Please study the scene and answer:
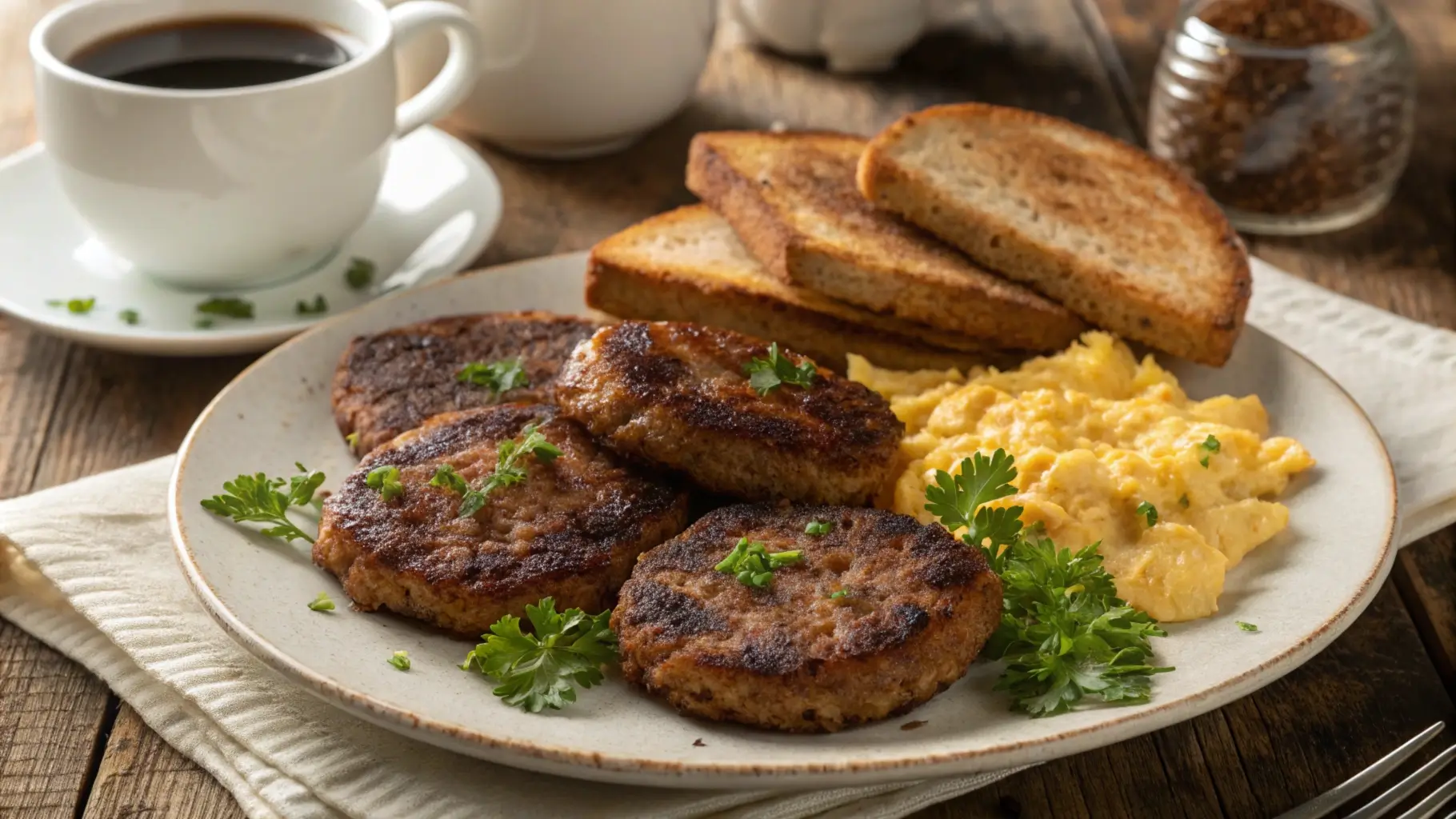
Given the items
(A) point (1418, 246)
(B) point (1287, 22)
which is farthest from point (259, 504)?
(A) point (1418, 246)

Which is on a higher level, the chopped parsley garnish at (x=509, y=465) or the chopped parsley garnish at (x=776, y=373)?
the chopped parsley garnish at (x=776, y=373)

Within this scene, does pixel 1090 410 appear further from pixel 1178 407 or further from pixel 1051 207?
pixel 1051 207

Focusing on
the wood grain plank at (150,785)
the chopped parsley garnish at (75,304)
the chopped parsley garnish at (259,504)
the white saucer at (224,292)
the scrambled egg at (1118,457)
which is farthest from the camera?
the chopped parsley garnish at (75,304)

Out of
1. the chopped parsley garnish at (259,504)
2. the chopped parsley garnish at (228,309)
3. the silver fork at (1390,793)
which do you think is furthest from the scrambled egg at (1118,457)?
the chopped parsley garnish at (228,309)

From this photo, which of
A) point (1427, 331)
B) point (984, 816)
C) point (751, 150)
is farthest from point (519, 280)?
point (1427, 331)

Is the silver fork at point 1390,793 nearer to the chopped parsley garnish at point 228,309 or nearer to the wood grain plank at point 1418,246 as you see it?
the wood grain plank at point 1418,246

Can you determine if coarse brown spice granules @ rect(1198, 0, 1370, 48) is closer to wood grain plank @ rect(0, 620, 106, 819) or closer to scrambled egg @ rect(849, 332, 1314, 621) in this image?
scrambled egg @ rect(849, 332, 1314, 621)
